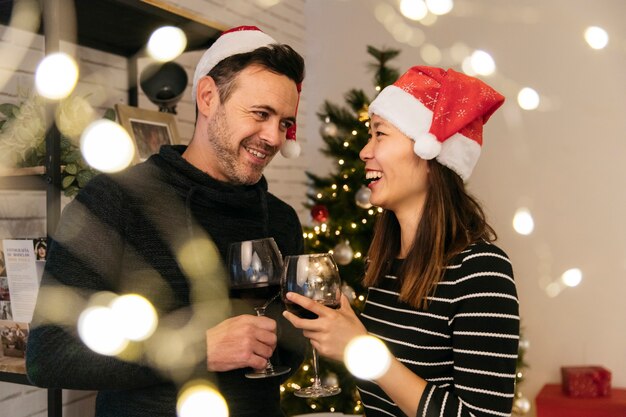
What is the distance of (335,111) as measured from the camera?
2859 millimetres

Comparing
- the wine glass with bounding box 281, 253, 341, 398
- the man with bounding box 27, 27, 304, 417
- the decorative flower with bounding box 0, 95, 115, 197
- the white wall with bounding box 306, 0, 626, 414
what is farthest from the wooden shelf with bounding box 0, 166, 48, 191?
the white wall with bounding box 306, 0, 626, 414

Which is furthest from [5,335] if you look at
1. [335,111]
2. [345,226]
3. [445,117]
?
[335,111]

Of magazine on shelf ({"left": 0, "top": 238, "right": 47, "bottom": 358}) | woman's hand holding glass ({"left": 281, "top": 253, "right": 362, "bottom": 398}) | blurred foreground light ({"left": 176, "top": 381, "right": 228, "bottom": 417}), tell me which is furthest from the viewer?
magazine on shelf ({"left": 0, "top": 238, "right": 47, "bottom": 358})

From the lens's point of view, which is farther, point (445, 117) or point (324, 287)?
point (445, 117)

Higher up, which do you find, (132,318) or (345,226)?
(345,226)

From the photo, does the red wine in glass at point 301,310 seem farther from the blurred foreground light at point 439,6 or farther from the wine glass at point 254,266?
the blurred foreground light at point 439,6

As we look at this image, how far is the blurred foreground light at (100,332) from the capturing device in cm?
124

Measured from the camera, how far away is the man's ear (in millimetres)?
1575

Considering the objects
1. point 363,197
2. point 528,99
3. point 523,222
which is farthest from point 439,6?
point 363,197

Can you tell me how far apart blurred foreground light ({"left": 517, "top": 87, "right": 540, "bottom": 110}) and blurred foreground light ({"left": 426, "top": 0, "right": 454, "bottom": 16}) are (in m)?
0.60

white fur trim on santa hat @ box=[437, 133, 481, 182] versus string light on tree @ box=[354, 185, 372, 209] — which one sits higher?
string light on tree @ box=[354, 185, 372, 209]

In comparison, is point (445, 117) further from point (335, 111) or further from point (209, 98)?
point (335, 111)

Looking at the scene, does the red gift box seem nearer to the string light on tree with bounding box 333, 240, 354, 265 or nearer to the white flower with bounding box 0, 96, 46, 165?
the string light on tree with bounding box 333, 240, 354, 265

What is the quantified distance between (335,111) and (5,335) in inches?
64.6
